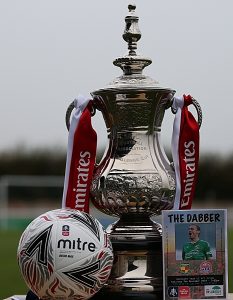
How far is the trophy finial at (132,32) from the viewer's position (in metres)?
3.64

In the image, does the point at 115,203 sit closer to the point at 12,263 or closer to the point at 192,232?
the point at 192,232

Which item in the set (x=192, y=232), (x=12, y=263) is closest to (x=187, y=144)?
(x=192, y=232)

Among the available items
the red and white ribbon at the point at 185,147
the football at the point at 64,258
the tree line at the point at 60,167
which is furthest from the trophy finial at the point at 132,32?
the tree line at the point at 60,167

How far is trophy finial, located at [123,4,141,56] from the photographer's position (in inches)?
143

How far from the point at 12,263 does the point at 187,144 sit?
34.7ft

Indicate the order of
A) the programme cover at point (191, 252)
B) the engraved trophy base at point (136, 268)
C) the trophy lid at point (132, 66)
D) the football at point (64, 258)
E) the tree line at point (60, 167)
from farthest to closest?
the tree line at point (60, 167)
the trophy lid at point (132, 66)
the engraved trophy base at point (136, 268)
the programme cover at point (191, 252)
the football at point (64, 258)

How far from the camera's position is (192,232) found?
3158mm

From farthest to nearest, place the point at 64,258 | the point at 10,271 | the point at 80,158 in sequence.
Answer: the point at 10,271 < the point at 80,158 < the point at 64,258

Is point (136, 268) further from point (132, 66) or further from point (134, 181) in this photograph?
point (132, 66)

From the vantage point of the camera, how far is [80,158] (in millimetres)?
3561

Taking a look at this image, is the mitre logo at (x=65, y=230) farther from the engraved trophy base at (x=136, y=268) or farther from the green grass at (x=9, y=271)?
the green grass at (x=9, y=271)

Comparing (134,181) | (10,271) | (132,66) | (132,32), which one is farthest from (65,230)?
(10,271)

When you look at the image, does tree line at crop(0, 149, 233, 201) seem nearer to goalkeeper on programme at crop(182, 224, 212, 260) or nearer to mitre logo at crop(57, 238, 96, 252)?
goalkeeper on programme at crop(182, 224, 212, 260)

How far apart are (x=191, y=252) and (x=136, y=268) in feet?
0.98
